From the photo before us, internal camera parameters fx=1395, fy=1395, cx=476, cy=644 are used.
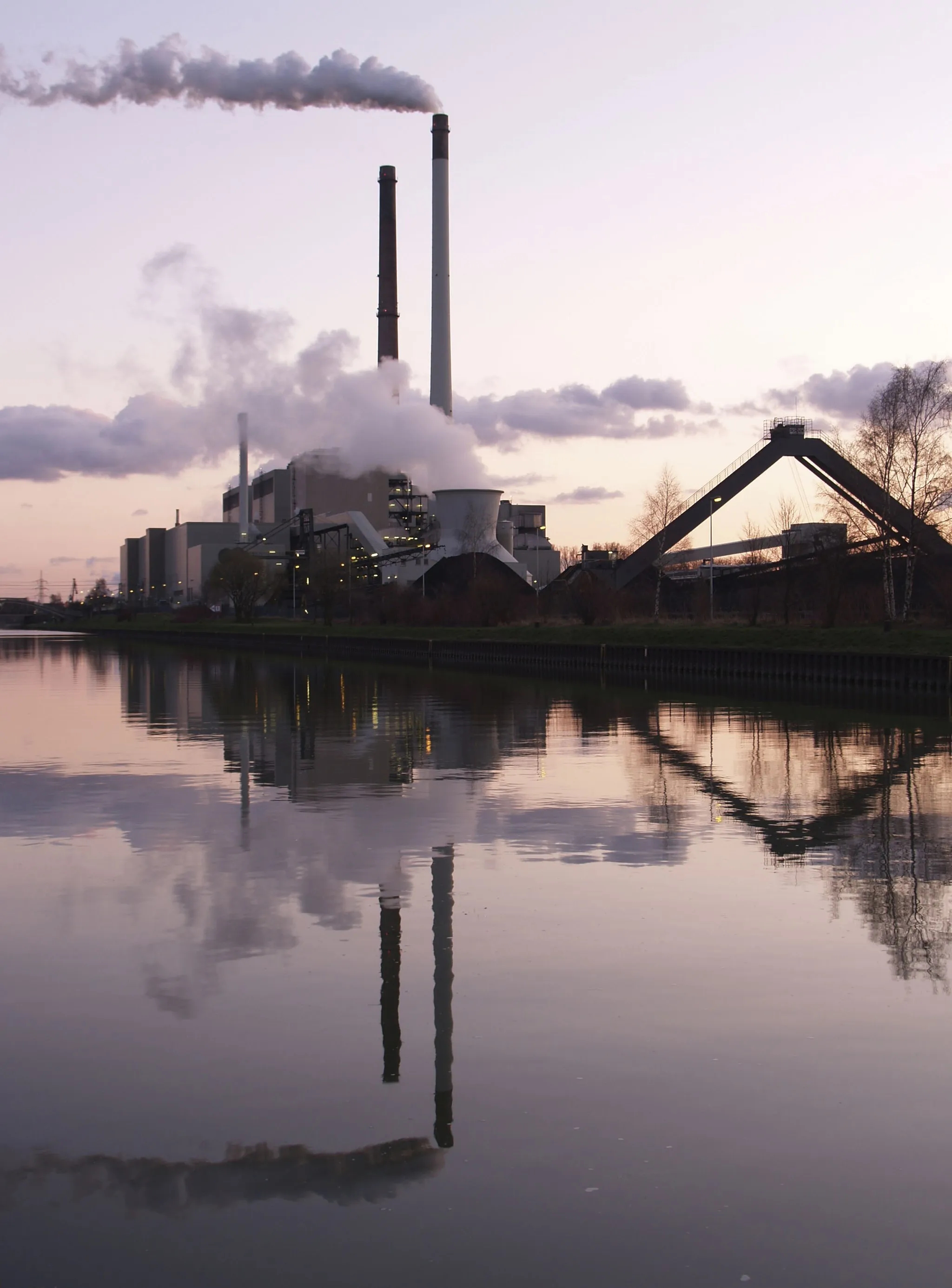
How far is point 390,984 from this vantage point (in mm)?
10320

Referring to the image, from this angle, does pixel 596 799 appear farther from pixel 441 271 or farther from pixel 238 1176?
pixel 441 271

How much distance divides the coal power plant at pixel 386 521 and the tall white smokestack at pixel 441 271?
0.27ft

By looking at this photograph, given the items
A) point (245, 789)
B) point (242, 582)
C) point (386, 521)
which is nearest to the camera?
point (245, 789)

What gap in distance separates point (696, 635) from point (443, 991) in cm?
5609

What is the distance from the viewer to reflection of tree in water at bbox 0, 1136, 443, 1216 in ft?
22.0

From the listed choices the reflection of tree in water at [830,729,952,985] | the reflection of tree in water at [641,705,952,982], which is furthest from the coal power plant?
the reflection of tree in water at [830,729,952,985]

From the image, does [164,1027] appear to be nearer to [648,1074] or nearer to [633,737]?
[648,1074]

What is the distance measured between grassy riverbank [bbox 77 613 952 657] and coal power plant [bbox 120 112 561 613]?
691 inches

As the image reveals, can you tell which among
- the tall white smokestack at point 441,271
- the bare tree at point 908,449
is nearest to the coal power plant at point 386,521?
the tall white smokestack at point 441,271

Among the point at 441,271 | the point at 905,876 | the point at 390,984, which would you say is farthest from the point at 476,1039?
the point at 441,271

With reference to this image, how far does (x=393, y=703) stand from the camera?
140 feet

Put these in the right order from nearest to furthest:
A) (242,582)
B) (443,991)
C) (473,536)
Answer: (443,991), (473,536), (242,582)

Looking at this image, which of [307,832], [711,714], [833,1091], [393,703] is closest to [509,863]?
[307,832]

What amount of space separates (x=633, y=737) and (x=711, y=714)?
24.2 feet
